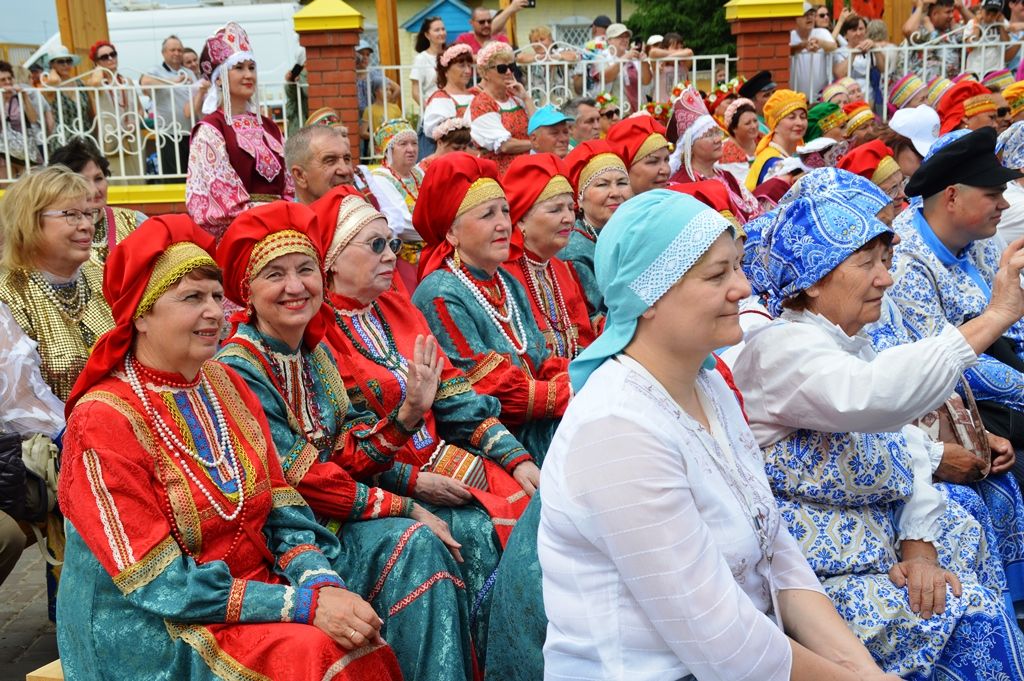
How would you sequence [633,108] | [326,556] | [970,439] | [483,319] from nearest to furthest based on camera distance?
[326,556], [970,439], [483,319], [633,108]

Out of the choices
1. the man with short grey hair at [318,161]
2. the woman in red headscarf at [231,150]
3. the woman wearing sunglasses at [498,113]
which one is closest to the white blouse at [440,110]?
the woman wearing sunglasses at [498,113]

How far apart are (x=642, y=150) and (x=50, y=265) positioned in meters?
3.38

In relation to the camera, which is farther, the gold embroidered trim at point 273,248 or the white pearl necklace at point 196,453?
the gold embroidered trim at point 273,248

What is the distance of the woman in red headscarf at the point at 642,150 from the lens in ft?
21.0

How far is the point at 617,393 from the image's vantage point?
2.32 m

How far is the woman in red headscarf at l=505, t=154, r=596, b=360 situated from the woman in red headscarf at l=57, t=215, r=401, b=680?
6.90ft

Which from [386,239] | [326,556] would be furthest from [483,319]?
[326,556]

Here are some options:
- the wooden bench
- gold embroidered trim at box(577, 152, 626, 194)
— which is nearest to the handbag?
gold embroidered trim at box(577, 152, 626, 194)

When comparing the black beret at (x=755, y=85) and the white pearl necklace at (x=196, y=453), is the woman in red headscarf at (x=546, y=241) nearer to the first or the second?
the white pearl necklace at (x=196, y=453)

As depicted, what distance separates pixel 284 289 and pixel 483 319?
1236mm

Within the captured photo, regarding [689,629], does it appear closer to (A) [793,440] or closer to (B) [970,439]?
(A) [793,440]

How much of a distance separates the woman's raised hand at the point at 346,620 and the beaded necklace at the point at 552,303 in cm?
217

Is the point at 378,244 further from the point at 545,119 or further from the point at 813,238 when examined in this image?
the point at 545,119

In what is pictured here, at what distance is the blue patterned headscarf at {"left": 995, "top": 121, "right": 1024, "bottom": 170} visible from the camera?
247 inches
